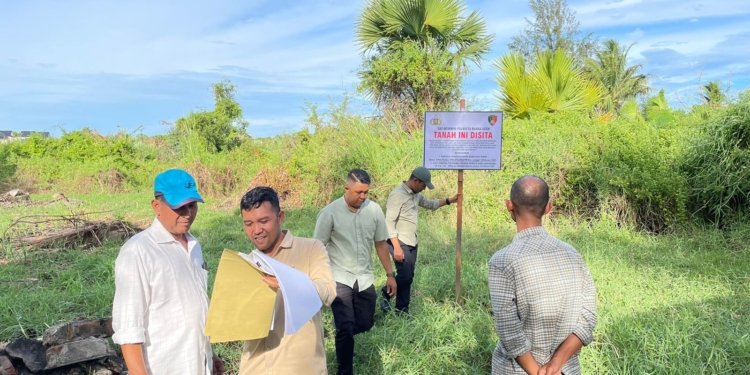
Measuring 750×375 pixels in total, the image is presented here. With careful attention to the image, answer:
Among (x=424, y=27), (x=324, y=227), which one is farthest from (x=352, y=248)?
(x=424, y=27)

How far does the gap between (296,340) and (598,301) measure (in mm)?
3771

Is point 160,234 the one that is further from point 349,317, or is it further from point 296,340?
point 349,317

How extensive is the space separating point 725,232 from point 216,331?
8585mm

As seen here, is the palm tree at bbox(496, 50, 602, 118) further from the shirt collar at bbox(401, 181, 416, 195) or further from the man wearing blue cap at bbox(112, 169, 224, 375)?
the man wearing blue cap at bbox(112, 169, 224, 375)

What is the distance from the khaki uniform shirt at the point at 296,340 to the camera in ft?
7.06

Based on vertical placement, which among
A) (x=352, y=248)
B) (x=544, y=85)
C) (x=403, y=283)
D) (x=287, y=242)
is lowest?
(x=403, y=283)

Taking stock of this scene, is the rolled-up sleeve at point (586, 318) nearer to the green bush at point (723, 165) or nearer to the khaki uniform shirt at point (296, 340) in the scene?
the khaki uniform shirt at point (296, 340)

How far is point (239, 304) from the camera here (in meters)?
1.94

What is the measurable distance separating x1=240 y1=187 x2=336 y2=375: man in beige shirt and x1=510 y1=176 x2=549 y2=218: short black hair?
35.1 inches

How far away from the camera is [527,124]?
1087 cm

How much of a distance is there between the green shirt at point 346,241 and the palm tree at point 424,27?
11938 mm

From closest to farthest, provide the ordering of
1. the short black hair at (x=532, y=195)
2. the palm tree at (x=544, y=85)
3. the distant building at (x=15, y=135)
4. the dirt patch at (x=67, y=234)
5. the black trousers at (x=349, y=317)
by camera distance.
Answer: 1. the short black hair at (x=532, y=195)
2. the black trousers at (x=349, y=317)
3. the dirt patch at (x=67, y=234)
4. the palm tree at (x=544, y=85)
5. the distant building at (x=15, y=135)

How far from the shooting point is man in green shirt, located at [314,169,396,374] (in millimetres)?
3998

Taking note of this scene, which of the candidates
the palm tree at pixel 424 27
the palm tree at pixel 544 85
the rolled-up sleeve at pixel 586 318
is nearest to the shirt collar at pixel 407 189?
the rolled-up sleeve at pixel 586 318
